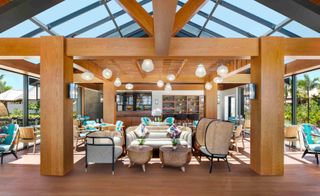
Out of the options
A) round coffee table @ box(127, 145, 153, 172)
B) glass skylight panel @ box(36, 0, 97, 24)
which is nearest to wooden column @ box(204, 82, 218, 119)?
round coffee table @ box(127, 145, 153, 172)

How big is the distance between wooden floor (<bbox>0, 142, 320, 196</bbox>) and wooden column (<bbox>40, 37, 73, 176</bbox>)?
300 millimetres

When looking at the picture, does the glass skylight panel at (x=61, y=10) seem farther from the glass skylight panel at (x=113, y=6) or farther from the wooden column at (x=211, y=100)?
the wooden column at (x=211, y=100)

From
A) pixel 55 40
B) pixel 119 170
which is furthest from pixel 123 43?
pixel 119 170

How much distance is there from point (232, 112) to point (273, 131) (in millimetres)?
9626

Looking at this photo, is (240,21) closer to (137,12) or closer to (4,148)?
(137,12)

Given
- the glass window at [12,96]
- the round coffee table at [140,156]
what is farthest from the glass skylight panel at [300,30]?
the glass window at [12,96]

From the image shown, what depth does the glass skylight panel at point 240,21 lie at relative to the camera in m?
4.93

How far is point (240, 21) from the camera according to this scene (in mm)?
5078

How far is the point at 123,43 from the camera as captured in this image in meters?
4.22

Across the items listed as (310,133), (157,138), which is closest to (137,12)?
(157,138)

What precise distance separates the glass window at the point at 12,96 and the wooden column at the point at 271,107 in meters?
7.06

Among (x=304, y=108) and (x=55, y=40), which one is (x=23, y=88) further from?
(x=304, y=108)

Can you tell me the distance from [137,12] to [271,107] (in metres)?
3.07

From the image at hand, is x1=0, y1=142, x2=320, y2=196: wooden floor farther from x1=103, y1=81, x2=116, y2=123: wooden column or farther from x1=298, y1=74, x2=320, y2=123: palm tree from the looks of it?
x1=103, y1=81, x2=116, y2=123: wooden column
